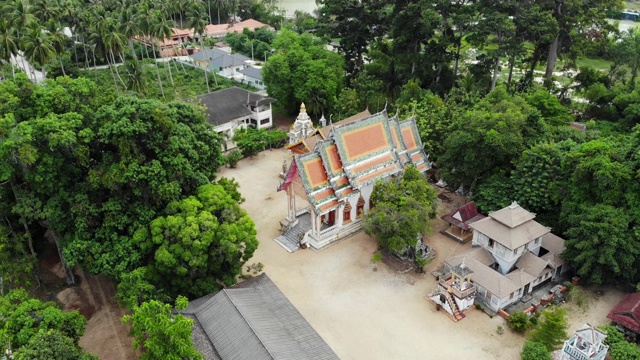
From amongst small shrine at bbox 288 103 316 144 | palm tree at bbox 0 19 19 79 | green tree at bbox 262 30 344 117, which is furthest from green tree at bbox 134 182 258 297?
palm tree at bbox 0 19 19 79

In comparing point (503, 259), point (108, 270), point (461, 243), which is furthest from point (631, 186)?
point (108, 270)

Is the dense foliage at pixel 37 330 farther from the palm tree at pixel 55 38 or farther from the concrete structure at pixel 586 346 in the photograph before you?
the palm tree at pixel 55 38

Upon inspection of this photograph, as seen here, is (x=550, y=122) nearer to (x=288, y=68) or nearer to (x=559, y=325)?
(x=559, y=325)

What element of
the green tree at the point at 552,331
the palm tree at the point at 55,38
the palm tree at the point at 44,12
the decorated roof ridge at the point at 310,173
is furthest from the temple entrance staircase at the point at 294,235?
the palm tree at the point at 44,12

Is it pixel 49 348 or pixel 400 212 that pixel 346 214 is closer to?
pixel 400 212

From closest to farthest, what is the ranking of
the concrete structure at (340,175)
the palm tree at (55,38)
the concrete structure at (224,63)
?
the concrete structure at (340,175), the palm tree at (55,38), the concrete structure at (224,63)

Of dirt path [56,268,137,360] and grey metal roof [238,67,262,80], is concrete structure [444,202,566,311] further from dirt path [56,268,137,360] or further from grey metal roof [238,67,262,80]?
grey metal roof [238,67,262,80]
